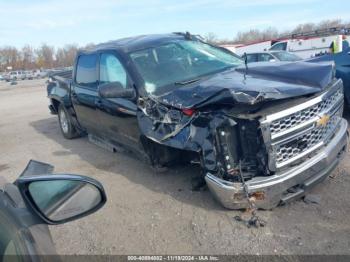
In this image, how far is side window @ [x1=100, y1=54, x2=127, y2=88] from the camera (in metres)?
5.07

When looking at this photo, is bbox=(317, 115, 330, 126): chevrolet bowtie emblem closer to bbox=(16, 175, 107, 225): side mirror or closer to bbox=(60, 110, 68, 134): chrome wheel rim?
bbox=(16, 175, 107, 225): side mirror

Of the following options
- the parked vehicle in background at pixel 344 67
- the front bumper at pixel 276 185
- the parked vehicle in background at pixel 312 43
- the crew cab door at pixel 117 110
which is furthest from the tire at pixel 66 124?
the parked vehicle in background at pixel 312 43

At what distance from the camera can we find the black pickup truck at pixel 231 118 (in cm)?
347

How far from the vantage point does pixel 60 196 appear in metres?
1.77

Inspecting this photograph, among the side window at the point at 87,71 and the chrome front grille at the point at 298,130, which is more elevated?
the side window at the point at 87,71

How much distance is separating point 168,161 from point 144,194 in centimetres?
52

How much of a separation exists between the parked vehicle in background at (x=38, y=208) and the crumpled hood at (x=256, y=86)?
1942 millimetres

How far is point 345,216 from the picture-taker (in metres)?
3.58

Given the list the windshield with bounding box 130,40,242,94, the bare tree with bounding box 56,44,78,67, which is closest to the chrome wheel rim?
the windshield with bounding box 130,40,242,94

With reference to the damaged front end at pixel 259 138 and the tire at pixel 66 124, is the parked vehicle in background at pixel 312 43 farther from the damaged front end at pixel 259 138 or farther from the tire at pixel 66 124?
the damaged front end at pixel 259 138

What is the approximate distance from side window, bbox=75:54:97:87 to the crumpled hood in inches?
82.6

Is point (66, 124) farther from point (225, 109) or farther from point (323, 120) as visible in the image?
point (323, 120)

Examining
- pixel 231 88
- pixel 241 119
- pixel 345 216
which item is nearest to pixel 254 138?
pixel 241 119

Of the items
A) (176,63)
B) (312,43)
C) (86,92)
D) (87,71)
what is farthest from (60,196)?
(312,43)
